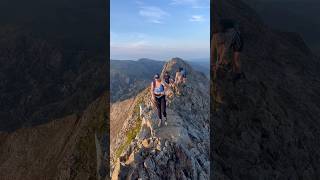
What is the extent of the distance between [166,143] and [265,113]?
12.6 m

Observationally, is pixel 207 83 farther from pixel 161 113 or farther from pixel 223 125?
pixel 161 113

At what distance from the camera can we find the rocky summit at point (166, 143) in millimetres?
18422

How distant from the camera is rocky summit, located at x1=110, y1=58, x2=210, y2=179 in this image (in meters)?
18.4

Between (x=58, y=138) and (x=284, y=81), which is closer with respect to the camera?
(x=58, y=138)

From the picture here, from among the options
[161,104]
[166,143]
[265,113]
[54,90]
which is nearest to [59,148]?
[54,90]

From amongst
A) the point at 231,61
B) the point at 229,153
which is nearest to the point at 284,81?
the point at 231,61

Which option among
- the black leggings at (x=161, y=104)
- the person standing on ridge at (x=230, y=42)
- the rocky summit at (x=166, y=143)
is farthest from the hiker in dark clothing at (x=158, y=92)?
the person standing on ridge at (x=230, y=42)

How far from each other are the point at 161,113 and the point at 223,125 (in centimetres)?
899

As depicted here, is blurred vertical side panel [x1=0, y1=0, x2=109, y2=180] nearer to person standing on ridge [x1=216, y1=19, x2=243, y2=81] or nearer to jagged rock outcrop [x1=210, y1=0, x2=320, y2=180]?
jagged rock outcrop [x1=210, y1=0, x2=320, y2=180]

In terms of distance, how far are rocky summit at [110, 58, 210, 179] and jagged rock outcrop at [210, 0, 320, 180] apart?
2.68 metres

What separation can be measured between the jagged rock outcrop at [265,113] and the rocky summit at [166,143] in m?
2.68

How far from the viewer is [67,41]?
3369 cm

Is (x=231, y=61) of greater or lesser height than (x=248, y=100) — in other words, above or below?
above

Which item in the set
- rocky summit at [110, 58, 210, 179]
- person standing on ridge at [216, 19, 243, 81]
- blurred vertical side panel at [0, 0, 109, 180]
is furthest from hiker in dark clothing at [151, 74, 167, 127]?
person standing on ridge at [216, 19, 243, 81]
